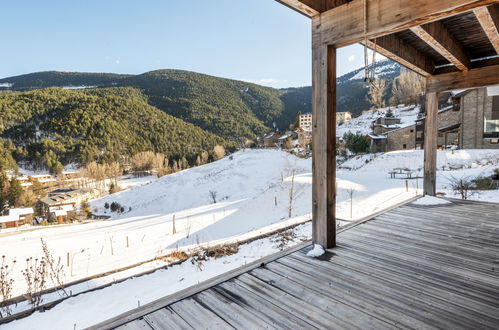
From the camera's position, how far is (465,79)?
4.39 metres

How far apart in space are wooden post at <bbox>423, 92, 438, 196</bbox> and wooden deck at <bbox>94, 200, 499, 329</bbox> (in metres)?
2.35

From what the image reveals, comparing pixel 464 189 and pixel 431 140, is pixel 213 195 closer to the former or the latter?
pixel 464 189

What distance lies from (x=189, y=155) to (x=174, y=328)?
198 ft

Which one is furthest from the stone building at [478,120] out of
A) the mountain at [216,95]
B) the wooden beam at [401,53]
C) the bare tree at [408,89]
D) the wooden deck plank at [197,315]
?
the mountain at [216,95]

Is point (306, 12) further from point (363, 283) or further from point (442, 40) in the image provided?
point (363, 283)

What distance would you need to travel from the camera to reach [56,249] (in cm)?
866

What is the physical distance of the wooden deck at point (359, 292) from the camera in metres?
1.60

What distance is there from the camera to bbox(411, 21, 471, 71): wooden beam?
2702 millimetres

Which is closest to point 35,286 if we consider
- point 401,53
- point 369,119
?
point 401,53

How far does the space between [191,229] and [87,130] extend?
218ft

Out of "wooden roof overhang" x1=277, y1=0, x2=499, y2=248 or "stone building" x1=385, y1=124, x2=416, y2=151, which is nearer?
"wooden roof overhang" x1=277, y1=0, x2=499, y2=248

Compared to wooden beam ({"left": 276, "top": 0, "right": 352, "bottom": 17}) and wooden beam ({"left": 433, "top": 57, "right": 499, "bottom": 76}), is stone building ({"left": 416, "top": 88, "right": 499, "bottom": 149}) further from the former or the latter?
wooden beam ({"left": 276, "top": 0, "right": 352, "bottom": 17})

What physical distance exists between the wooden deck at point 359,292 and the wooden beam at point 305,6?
2.45 m

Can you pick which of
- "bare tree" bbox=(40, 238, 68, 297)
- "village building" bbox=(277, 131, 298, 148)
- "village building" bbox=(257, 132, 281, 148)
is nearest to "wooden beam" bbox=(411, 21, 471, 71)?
"bare tree" bbox=(40, 238, 68, 297)
